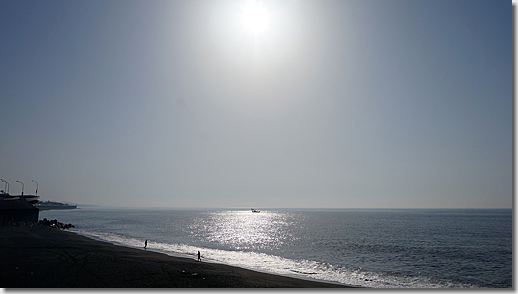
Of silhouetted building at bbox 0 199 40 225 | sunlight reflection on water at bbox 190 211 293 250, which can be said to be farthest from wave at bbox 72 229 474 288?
silhouetted building at bbox 0 199 40 225

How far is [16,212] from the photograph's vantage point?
212 ft

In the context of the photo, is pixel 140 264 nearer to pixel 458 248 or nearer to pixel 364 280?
pixel 364 280

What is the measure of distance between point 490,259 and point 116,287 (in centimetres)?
4942

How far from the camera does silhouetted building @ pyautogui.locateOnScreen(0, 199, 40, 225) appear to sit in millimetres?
61875

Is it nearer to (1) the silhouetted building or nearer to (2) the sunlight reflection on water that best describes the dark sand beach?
(2) the sunlight reflection on water

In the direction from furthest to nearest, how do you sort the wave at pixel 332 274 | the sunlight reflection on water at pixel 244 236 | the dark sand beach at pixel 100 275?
1. the sunlight reflection on water at pixel 244 236
2. the wave at pixel 332 274
3. the dark sand beach at pixel 100 275

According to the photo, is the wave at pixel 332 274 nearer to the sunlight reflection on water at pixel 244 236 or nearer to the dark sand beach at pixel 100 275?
the dark sand beach at pixel 100 275

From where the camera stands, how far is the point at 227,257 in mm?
44406

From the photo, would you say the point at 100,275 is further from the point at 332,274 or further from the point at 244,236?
the point at 244,236

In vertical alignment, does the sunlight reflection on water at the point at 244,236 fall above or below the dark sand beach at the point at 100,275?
below

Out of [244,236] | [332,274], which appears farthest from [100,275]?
[244,236]

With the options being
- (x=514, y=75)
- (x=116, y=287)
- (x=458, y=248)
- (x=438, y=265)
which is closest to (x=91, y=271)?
(x=116, y=287)

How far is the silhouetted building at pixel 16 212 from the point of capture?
61.9m

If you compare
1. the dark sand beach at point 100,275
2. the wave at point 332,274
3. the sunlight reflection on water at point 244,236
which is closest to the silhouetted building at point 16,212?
the sunlight reflection on water at point 244,236
